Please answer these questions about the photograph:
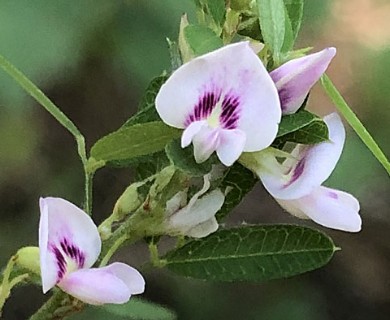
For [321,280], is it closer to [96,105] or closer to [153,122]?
[96,105]

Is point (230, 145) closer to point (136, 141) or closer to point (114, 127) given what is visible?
point (136, 141)

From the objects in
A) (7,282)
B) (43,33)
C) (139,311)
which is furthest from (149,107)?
(43,33)

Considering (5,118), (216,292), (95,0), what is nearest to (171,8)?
(95,0)

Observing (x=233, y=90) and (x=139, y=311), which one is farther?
(x=139, y=311)

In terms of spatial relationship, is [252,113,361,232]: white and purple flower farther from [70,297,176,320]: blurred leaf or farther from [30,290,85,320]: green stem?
[70,297,176,320]: blurred leaf

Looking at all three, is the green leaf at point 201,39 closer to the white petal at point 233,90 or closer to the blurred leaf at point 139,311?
the white petal at point 233,90

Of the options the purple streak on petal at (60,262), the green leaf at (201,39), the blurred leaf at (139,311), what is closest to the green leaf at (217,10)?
the green leaf at (201,39)

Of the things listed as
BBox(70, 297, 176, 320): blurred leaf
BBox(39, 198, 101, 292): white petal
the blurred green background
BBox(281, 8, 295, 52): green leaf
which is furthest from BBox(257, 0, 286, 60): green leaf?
the blurred green background
